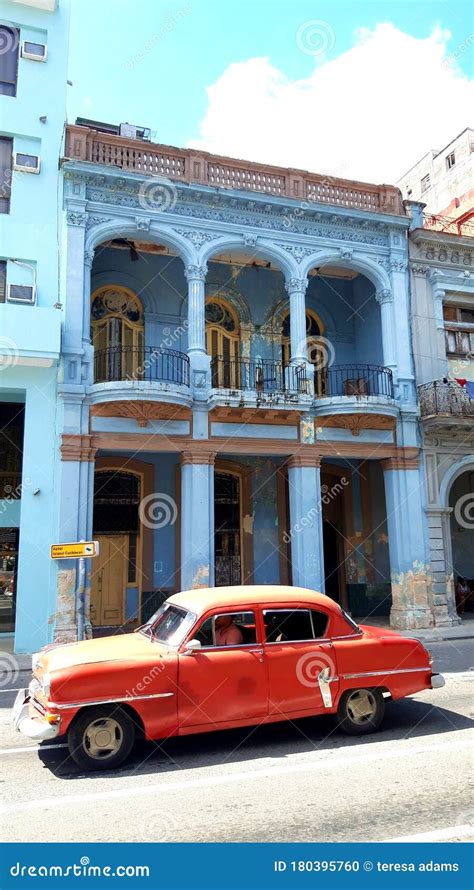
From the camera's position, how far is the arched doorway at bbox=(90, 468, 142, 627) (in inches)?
645

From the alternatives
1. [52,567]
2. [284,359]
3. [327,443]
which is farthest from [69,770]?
[284,359]

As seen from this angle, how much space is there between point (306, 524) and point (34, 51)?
45.5 feet

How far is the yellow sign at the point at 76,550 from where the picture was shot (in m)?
12.0

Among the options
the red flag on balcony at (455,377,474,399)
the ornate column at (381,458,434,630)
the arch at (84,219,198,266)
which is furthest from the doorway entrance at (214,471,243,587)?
the red flag on balcony at (455,377,474,399)

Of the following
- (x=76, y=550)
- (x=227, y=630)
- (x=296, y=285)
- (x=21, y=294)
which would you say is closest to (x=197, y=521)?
(x=76, y=550)

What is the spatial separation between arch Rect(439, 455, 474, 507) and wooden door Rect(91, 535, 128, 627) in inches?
343

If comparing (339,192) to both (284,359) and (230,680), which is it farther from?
(230,680)

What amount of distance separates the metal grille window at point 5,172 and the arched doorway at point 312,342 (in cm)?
804

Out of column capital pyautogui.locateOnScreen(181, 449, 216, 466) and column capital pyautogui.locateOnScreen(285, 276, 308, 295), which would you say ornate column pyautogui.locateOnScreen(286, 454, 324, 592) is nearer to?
column capital pyautogui.locateOnScreen(181, 449, 216, 466)

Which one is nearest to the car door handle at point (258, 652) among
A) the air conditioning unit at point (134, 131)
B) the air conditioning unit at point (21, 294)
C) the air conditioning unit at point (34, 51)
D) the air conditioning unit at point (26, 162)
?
the air conditioning unit at point (21, 294)

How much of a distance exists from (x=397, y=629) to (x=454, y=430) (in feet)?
18.4
